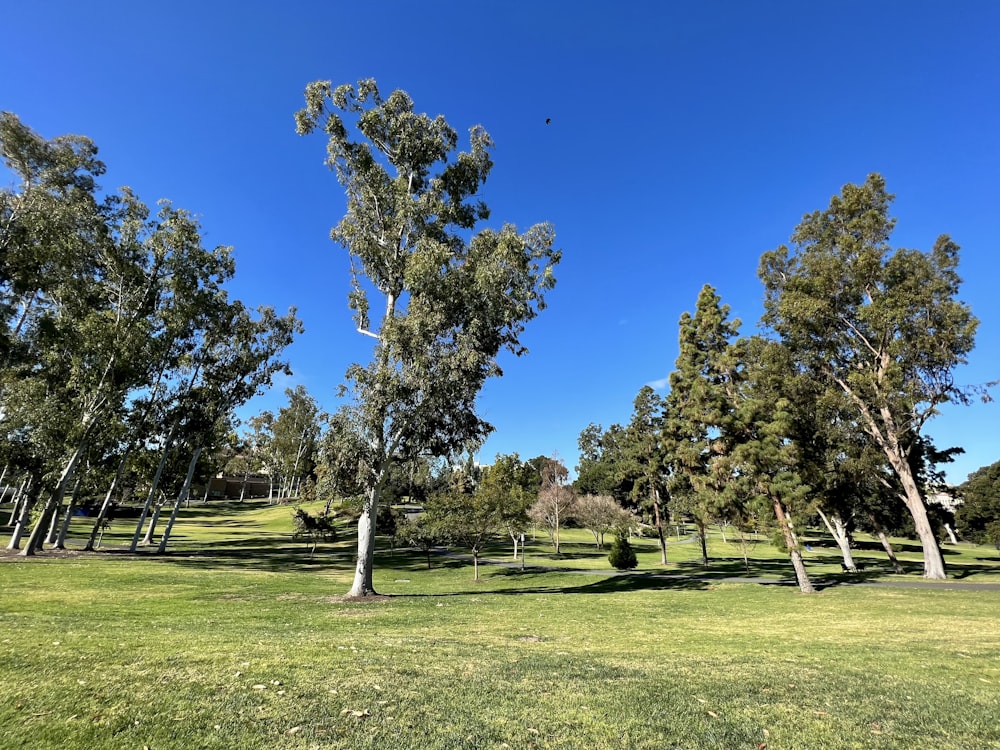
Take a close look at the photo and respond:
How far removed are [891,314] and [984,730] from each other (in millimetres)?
26236

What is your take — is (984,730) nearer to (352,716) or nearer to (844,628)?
(352,716)

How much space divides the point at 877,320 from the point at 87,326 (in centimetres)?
4086

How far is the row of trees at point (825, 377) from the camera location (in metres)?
24.6

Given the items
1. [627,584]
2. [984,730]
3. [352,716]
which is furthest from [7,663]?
[627,584]

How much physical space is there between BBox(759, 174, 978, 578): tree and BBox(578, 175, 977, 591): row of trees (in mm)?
65

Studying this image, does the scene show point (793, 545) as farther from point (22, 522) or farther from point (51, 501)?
point (22, 522)

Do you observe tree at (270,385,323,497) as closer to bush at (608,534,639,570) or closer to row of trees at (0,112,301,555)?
row of trees at (0,112,301,555)

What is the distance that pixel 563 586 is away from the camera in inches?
1022

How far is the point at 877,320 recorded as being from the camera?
25.6 m

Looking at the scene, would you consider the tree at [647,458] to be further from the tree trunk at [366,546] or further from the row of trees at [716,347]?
the tree trunk at [366,546]

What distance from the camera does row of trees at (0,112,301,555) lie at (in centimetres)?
2175

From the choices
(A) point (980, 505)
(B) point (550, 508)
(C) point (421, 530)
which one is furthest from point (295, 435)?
(A) point (980, 505)

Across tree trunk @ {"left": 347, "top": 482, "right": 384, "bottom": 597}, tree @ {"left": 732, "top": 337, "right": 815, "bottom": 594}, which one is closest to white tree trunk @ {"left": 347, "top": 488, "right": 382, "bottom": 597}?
tree trunk @ {"left": 347, "top": 482, "right": 384, "bottom": 597}

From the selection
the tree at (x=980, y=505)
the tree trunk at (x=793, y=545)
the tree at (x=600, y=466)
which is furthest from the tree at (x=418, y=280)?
the tree at (x=980, y=505)
